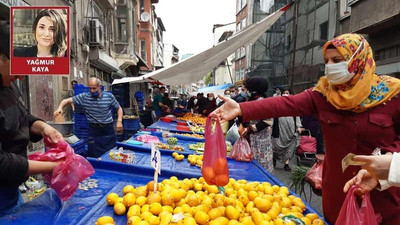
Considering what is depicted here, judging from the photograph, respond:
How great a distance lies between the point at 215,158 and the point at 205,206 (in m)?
0.37

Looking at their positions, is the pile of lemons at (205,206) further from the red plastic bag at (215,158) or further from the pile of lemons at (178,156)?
the pile of lemons at (178,156)

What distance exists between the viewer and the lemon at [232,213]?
1.84 metres

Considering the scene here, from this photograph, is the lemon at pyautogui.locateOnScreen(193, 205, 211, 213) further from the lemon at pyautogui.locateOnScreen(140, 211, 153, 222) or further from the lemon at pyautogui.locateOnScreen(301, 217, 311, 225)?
the lemon at pyautogui.locateOnScreen(301, 217, 311, 225)

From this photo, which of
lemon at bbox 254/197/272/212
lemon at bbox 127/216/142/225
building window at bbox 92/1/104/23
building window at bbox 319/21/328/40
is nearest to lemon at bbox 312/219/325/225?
lemon at bbox 254/197/272/212

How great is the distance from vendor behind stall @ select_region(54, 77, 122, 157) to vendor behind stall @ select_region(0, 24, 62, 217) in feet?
10.6

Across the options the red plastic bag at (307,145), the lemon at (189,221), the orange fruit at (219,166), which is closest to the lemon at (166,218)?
the lemon at (189,221)

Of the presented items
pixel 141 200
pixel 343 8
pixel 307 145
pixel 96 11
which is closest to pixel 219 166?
pixel 141 200

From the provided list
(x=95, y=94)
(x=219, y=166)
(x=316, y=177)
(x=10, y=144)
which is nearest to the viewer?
(x=10, y=144)

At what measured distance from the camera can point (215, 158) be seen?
1.90 m

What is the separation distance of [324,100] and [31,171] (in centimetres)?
203

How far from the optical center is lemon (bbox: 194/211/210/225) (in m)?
1.78

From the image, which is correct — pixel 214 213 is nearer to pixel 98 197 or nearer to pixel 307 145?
pixel 98 197

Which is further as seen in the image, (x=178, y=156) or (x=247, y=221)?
(x=178, y=156)

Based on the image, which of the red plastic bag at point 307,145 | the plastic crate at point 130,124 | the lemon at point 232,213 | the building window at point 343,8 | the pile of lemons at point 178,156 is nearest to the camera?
the lemon at point 232,213
